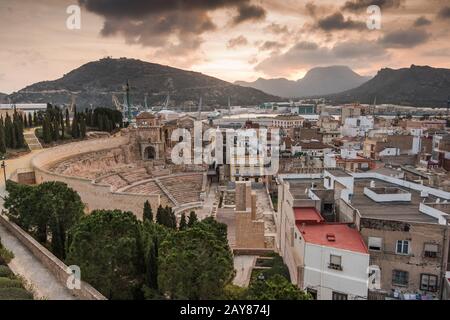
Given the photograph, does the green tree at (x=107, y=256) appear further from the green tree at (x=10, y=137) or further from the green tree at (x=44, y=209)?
the green tree at (x=10, y=137)

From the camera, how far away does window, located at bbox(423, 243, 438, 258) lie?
37.6 feet

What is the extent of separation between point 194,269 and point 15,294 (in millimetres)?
4339

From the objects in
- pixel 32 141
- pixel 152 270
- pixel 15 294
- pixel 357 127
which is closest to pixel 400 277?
pixel 152 270

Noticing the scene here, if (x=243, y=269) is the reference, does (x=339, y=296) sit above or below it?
above

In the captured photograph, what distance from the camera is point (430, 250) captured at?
1148 cm

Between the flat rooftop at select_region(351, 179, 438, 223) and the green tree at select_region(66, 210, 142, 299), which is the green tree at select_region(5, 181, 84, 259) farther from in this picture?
the flat rooftop at select_region(351, 179, 438, 223)

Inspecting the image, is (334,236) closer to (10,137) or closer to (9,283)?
(9,283)

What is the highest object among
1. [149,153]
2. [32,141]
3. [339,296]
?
[32,141]

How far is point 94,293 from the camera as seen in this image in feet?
31.2

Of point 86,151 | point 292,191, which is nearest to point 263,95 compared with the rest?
point 86,151

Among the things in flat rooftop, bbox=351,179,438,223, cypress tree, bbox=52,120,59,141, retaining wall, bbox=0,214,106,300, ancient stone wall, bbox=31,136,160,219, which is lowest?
ancient stone wall, bbox=31,136,160,219

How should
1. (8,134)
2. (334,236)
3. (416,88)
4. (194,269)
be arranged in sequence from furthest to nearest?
(416,88), (8,134), (334,236), (194,269)

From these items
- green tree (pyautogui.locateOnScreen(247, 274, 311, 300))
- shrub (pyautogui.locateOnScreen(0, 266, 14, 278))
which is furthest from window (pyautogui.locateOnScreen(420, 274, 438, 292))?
shrub (pyautogui.locateOnScreen(0, 266, 14, 278))

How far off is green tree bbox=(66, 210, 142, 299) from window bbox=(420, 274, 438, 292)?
8.34m
